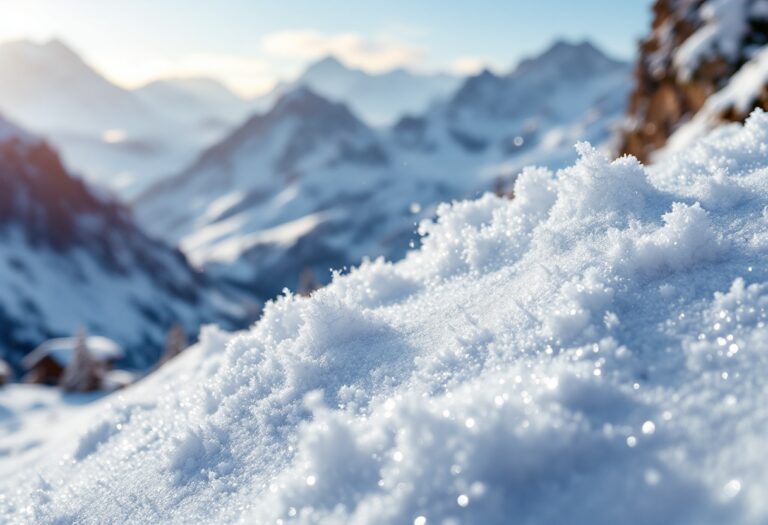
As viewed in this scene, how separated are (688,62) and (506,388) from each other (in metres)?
25.6

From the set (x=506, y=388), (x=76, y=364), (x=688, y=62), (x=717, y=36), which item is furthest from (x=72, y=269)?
(x=506, y=388)

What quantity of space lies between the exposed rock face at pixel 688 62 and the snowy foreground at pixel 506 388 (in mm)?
11533

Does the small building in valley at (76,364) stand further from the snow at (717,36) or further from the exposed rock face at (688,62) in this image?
the snow at (717,36)

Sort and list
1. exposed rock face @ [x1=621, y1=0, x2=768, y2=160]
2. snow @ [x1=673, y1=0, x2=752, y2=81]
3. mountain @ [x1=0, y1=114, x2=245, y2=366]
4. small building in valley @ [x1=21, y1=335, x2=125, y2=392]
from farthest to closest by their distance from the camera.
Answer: mountain @ [x1=0, y1=114, x2=245, y2=366] → small building in valley @ [x1=21, y1=335, x2=125, y2=392] → snow @ [x1=673, y1=0, x2=752, y2=81] → exposed rock face @ [x1=621, y1=0, x2=768, y2=160]

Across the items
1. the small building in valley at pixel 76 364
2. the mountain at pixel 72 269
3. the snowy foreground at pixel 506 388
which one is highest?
the mountain at pixel 72 269

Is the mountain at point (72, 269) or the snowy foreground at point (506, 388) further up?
the mountain at point (72, 269)

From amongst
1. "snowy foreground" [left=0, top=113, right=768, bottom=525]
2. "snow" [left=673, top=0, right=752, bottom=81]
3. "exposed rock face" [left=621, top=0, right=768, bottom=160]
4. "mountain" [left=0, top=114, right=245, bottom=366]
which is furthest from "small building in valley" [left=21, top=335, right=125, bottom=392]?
"snow" [left=673, top=0, right=752, bottom=81]

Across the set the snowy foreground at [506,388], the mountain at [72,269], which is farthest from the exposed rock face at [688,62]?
the mountain at [72,269]

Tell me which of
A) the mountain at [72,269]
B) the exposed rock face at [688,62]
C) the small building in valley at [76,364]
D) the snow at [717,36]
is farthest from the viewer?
the mountain at [72,269]

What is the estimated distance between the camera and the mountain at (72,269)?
68750 mm

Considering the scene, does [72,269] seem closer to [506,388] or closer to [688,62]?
[688,62]

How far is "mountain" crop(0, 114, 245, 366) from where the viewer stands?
2707 inches

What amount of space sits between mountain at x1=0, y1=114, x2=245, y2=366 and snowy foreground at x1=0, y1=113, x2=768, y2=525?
→ 71.1 metres

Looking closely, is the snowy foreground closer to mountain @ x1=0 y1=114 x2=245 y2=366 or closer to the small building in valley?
the small building in valley
